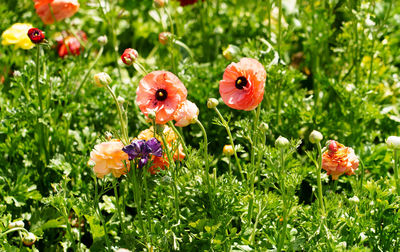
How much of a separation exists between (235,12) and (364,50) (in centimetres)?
84

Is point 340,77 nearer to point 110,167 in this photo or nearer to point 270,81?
point 270,81

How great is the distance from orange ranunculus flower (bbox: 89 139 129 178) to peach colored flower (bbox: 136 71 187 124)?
124 mm

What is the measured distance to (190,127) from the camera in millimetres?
2168

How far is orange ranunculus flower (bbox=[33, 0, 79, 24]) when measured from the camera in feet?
6.89

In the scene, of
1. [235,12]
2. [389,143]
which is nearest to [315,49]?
[235,12]

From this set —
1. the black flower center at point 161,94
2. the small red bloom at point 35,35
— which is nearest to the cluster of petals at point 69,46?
the small red bloom at point 35,35

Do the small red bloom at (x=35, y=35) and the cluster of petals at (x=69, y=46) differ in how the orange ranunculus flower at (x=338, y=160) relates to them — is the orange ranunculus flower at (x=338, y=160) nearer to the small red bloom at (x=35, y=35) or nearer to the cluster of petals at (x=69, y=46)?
the small red bloom at (x=35, y=35)

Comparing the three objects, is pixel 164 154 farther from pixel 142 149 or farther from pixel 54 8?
pixel 54 8

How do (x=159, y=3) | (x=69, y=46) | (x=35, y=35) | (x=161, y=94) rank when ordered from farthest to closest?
(x=69, y=46) → (x=159, y=3) → (x=35, y=35) → (x=161, y=94)

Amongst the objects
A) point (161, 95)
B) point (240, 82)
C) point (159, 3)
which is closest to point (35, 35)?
point (159, 3)

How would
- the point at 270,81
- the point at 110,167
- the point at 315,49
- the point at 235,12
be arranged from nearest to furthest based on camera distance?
the point at 110,167, the point at 270,81, the point at 315,49, the point at 235,12

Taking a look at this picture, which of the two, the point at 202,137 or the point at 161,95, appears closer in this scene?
the point at 161,95

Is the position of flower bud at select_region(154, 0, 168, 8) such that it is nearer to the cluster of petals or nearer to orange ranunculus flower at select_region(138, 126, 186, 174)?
orange ranunculus flower at select_region(138, 126, 186, 174)

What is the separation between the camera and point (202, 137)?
6.65ft
